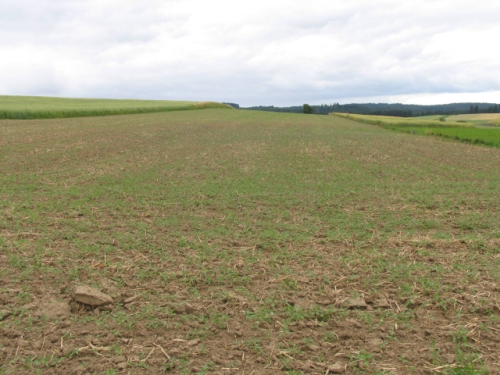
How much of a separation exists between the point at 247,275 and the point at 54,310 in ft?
7.69

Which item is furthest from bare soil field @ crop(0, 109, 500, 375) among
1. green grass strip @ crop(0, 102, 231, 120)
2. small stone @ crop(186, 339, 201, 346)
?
green grass strip @ crop(0, 102, 231, 120)

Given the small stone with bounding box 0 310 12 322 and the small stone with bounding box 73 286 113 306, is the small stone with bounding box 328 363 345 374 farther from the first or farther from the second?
the small stone with bounding box 0 310 12 322

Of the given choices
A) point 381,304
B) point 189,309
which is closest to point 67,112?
point 189,309

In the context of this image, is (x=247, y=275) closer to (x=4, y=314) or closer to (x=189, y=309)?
(x=189, y=309)

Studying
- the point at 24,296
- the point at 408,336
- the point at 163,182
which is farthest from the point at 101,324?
the point at 163,182

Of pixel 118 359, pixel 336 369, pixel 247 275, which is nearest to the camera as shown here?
pixel 336 369

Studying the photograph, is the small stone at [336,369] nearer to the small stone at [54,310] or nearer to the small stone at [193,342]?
the small stone at [193,342]

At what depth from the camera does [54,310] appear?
14.5 feet

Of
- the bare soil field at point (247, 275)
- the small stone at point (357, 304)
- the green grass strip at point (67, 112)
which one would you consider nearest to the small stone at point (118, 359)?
the bare soil field at point (247, 275)

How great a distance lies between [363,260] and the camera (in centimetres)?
584

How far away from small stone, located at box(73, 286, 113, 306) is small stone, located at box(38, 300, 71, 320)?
15cm

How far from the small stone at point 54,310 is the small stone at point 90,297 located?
0.49 ft

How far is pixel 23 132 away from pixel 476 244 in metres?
22.9

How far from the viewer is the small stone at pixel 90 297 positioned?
14.8ft
